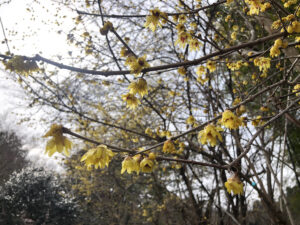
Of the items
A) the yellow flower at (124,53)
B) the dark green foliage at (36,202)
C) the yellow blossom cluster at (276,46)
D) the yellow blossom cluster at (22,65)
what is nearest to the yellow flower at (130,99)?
the yellow flower at (124,53)

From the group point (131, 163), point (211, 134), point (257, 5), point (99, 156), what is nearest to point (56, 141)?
point (99, 156)

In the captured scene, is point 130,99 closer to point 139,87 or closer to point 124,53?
point 139,87

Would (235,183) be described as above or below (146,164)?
below

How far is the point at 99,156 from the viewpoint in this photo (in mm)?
1034

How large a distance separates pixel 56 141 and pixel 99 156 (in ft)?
0.73

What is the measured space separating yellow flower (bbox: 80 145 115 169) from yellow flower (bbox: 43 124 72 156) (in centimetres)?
11

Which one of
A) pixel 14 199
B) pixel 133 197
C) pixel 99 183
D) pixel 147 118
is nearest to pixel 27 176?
pixel 14 199

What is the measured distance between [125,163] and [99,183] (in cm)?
803

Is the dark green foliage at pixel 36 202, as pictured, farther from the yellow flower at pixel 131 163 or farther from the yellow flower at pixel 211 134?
the yellow flower at pixel 211 134

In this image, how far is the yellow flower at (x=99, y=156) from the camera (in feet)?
3.40

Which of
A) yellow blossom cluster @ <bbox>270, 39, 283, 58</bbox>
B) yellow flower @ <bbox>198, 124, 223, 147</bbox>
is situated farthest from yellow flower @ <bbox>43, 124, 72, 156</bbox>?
yellow blossom cluster @ <bbox>270, 39, 283, 58</bbox>

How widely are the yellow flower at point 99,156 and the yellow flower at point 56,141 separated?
112mm

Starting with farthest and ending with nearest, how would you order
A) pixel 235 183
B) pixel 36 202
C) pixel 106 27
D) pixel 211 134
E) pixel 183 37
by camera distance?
1. pixel 36 202
2. pixel 183 37
3. pixel 106 27
4. pixel 211 134
5. pixel 235 183

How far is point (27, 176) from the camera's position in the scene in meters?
9.44
